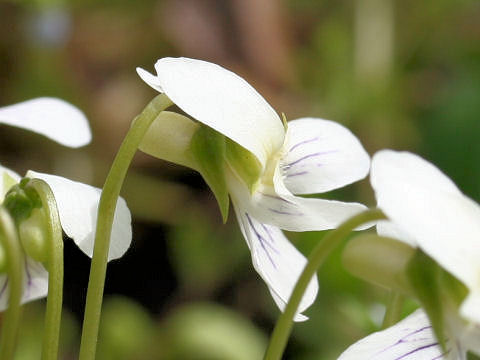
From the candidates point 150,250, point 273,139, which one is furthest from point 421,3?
point 273,139

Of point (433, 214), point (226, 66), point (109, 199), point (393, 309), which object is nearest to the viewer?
point (433, 214)

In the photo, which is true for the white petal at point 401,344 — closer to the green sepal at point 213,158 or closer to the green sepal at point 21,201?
the green sepal at point 213,158

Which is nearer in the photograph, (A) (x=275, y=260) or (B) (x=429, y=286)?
(B) (x=429, y=286)

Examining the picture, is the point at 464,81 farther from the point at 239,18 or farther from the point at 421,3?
the point at 239,18

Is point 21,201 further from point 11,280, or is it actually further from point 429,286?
point 429,286

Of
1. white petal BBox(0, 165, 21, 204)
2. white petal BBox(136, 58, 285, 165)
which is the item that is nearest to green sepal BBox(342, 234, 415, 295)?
white petal BBox(136, 58, 285, 165)

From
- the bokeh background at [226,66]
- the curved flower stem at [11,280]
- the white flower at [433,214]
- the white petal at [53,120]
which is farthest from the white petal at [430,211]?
the bokeh background at [226,66]

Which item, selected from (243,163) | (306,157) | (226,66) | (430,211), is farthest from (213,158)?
(226,66)
